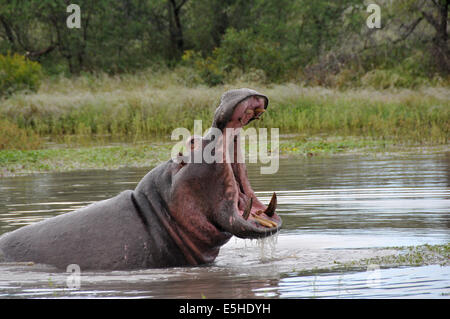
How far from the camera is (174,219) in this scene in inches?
169

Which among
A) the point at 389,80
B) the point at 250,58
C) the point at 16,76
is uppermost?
the point at 250,58

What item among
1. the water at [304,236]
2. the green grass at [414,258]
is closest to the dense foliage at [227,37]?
the water at [304,236]

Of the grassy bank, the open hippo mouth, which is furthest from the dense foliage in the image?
the open hippo mouth

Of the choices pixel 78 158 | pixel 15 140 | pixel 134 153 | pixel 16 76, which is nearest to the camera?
pixel 78 158

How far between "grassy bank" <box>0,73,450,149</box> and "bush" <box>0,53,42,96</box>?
108 cm

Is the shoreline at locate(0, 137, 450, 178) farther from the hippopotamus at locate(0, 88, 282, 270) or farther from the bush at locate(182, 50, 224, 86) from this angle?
the bush at locate(182, 50, 224, 86)

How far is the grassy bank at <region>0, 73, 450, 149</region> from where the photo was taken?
19078 mm

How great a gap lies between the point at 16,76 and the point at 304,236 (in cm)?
2051

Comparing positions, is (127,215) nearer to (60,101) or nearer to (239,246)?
(239,246)

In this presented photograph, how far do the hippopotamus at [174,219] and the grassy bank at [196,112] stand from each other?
13.7 metres

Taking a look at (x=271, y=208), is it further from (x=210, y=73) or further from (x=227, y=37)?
(x=227, y=37)

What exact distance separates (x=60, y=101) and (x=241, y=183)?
62.5ft

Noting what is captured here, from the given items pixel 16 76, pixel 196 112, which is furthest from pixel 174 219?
pixel 16 76

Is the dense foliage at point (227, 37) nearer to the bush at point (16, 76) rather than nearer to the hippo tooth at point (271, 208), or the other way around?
the bush at point (16, 76)
